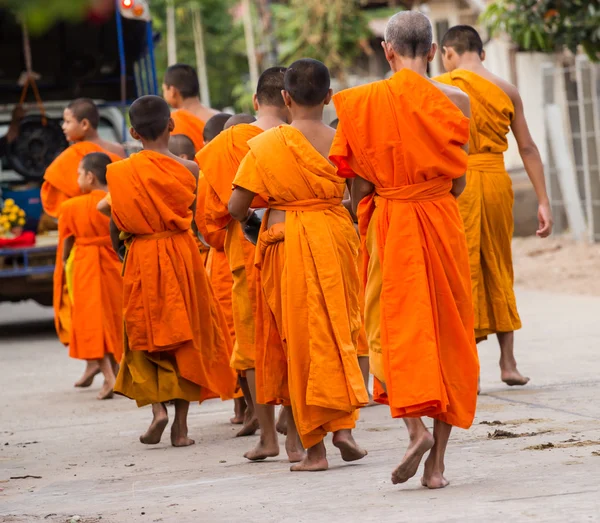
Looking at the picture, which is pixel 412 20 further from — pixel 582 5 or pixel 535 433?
pixel 582 5

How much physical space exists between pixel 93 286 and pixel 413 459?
15.1ft

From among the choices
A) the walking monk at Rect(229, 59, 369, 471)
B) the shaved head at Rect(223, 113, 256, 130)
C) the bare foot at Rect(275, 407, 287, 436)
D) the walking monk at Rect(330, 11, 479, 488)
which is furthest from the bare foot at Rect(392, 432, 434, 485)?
the shaved head at Rect(223, 113, 256, 130)

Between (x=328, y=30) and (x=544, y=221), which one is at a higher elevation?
(x=328, y=30)

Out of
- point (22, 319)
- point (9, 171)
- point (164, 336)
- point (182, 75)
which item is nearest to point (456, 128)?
point (164, 336)

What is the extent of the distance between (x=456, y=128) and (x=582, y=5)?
10.0 meters

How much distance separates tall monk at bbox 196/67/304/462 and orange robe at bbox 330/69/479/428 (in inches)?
46.2

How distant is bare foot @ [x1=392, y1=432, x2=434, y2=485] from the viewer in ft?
15.3

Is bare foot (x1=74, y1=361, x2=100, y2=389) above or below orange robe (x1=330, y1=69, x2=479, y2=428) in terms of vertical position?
below

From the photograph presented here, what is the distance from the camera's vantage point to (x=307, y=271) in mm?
5332

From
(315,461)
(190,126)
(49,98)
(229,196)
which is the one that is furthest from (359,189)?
(49,98)

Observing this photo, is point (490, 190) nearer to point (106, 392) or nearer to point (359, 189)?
point (359, 189)

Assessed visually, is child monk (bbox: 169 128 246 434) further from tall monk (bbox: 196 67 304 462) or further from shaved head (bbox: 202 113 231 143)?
tall monk (bbox: 196 67 304 462)

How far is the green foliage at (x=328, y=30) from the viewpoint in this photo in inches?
1196

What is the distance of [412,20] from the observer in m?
4.95
